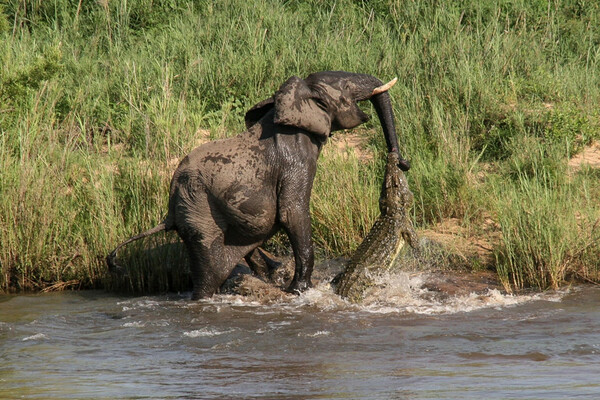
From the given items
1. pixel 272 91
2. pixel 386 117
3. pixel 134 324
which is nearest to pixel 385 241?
pixel 386 117

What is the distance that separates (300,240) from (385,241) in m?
0.64

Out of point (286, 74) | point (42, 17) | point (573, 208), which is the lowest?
point (573, 208)

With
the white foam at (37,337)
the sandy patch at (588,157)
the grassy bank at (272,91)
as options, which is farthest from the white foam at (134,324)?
the sandy patch at (588,157)

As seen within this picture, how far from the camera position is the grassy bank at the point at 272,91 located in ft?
24.9

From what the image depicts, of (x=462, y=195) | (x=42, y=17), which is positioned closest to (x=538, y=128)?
(x=462, y=195)

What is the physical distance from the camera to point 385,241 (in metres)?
6.88

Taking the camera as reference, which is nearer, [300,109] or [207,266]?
[300,109]

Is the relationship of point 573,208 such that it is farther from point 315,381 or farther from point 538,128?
point 315,381

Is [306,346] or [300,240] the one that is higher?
[300,240]

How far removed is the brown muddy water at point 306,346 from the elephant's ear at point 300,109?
1202 mm

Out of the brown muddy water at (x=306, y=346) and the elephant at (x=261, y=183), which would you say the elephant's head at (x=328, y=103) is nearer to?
the elephant at (x=261, y=183)

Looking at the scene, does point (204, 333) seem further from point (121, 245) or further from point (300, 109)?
point (300, 109)

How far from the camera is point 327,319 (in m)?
6.35

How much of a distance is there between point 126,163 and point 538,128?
13.3 ft
